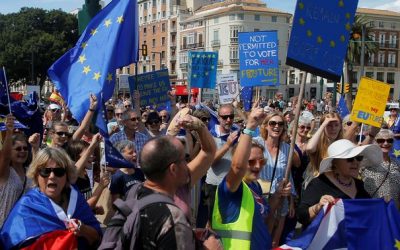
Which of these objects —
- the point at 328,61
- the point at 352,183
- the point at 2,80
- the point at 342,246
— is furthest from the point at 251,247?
the point at 2,80

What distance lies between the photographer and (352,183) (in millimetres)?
4414

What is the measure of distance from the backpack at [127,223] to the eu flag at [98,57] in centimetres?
345

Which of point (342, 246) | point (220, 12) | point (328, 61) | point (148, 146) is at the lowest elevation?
point (342, 246)

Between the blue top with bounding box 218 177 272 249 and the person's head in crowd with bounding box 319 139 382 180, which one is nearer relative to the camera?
the blue top with bounding box 218 177 272 249

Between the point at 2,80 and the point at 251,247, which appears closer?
the point at 251,247

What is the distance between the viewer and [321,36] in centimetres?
465

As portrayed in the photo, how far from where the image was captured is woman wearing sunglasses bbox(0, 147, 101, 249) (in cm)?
370

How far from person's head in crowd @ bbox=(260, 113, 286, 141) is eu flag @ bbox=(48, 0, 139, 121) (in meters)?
1.73

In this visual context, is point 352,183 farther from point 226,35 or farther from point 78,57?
point 226,35

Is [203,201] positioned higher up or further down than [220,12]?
further down

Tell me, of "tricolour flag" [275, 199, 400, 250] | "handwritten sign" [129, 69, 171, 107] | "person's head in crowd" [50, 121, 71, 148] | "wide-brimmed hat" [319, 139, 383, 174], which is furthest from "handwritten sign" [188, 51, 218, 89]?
"tricolour flag" [275, 199, 400, 250]

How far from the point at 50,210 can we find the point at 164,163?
1.29 m

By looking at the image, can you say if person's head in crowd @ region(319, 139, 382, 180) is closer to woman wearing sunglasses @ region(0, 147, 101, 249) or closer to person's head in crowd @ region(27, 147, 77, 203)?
woman wearing sunglasses @ region(0, 147, 101, 249)

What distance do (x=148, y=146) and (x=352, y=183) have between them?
213 cm
